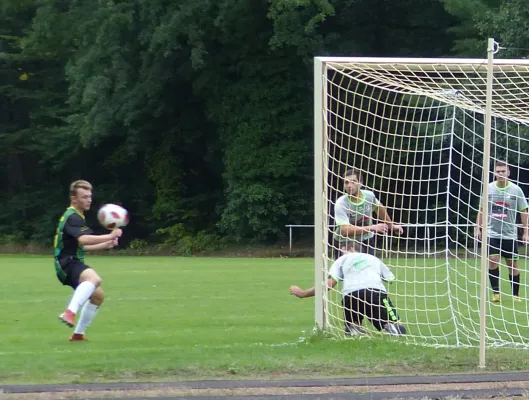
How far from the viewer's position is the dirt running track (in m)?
6.69

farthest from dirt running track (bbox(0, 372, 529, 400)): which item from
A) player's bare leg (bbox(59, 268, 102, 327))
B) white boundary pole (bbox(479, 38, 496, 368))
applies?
player's bare leg (bbox(59, 268, 102, 327))

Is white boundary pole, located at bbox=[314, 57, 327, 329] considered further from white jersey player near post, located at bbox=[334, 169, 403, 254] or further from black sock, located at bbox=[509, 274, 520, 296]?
black sock, located at bbox=[509, 274, 520, 296]

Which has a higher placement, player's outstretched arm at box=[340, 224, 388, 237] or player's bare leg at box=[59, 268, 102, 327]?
player's outstretched arm at box=[340, 224, 388, 237]

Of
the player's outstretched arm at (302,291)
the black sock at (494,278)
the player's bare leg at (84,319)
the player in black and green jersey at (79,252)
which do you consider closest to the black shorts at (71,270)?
the player in black and green jersey at (79,252)

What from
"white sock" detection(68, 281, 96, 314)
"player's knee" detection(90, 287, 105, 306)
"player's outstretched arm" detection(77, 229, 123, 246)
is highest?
"player's outstretched arm" detection(77, 229, 123, 246)

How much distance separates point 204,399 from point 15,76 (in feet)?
140

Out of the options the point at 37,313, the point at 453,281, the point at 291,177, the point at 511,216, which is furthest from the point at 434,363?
the point at 291,177

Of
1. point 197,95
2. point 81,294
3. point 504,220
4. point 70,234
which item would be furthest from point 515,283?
point 197,95

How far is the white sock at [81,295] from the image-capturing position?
9.39 m

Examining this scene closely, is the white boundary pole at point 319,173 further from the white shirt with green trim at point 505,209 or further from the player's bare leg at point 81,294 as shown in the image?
the white shirt with green trim at point 505,209

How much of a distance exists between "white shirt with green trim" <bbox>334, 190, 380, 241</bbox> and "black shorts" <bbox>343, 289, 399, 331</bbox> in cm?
80

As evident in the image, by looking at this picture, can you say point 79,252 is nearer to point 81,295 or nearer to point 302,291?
point 81,295

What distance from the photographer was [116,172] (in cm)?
4619

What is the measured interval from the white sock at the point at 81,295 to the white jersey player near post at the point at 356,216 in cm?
269
